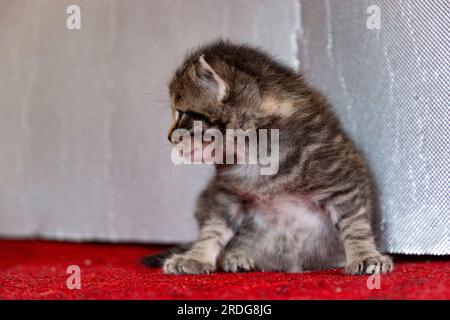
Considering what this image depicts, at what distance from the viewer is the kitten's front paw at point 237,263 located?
174 centimetres

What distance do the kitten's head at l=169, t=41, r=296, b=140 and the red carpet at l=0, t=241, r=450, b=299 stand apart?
39cm

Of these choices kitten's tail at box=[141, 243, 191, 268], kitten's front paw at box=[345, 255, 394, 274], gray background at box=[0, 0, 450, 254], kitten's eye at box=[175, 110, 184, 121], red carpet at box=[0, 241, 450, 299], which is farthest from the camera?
kitten's tail at box=[141, 243, 191, 268]

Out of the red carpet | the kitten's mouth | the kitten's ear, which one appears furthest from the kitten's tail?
the kitten's ear

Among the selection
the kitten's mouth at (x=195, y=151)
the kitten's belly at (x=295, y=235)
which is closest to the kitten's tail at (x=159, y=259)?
the kitten's belly at (x=295, y=235)

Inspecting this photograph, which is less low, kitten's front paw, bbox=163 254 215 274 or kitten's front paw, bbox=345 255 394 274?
kitten's front paw, bbox=345 255 394 274

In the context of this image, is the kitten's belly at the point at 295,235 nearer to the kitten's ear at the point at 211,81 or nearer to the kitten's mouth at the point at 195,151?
the kitten's mouth at the point at 195,151

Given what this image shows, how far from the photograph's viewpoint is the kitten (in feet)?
5.17

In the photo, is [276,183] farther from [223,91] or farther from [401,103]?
[401,103]

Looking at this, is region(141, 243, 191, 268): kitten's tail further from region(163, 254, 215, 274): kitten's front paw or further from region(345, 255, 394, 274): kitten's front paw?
region(345, 255, 394, 274): kitten's front paw

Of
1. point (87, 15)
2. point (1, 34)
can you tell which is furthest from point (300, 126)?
point (1, 34)

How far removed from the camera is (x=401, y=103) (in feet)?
5.81
